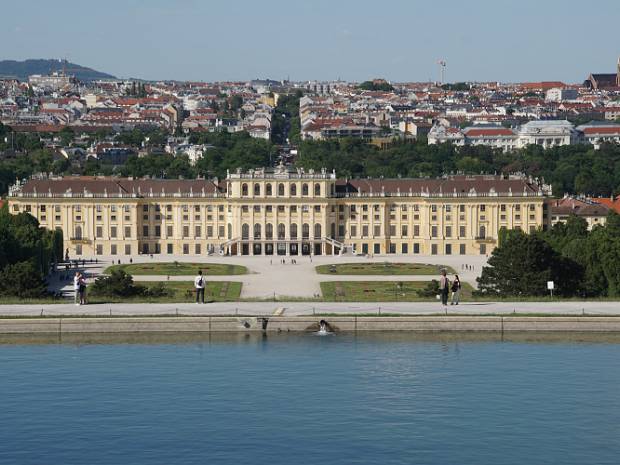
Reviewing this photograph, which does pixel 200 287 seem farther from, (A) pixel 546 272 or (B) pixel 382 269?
(B) pixel 382 269

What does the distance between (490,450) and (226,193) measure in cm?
7145

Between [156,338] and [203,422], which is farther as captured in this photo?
[156,338]

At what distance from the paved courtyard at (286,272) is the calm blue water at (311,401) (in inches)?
652

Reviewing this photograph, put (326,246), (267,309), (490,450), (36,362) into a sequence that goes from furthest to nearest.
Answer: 1. (326,246)
2. (267,309)
3. (36,362)
4. (490,450)

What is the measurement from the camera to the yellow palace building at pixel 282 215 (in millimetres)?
108875

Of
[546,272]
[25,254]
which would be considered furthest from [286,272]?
[546,272]

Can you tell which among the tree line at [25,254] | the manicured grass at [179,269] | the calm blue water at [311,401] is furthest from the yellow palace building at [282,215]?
the calm blue water at [311,401]

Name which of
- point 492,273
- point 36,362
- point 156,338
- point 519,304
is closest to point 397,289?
point 492,273

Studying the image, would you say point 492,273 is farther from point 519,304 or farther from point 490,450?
point 490,450

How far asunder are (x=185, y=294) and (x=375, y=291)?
383 inches

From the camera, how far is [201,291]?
6378 cm

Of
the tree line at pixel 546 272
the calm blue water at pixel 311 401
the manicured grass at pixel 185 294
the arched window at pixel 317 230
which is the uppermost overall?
the arched window at pixel 317 230

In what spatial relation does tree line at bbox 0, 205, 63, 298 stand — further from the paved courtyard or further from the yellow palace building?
the yellow palace building

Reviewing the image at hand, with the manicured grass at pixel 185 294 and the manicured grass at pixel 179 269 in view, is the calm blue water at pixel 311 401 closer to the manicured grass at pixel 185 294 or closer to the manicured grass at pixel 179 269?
the manicured grass at pixel 185 294
